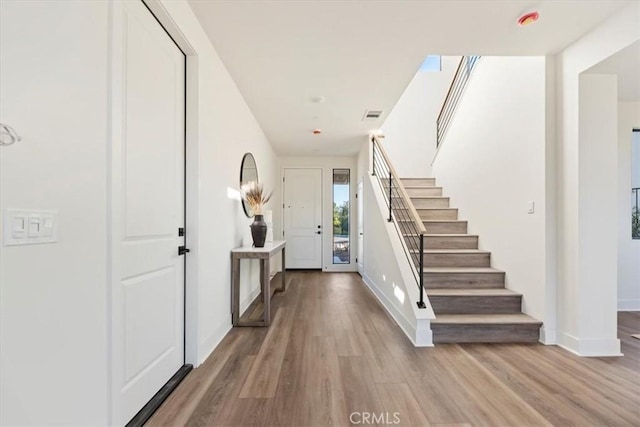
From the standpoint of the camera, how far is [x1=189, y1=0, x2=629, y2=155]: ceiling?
2.09 metres

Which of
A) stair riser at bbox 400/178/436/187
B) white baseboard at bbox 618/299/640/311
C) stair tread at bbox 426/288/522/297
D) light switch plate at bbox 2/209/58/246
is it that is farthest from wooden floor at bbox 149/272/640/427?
stair riser at bbox 400/178/436/187

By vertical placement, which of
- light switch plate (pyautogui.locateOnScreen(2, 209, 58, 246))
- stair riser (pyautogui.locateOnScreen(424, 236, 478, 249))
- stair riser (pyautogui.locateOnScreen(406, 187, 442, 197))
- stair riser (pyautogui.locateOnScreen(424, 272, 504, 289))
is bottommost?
stair riser (pyautogui.locateOnScreen(424, 272, 504, 289))

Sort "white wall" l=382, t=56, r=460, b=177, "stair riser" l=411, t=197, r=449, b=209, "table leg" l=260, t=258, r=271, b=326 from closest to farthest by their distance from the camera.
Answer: "table leg" l=260, t=258, r=271, b=326 → "stair riser" l=411, t=197, r=449, b=209 → "white wall" l=382, t=56, r=460, b=177

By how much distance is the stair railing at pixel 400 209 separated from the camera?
3318 mm

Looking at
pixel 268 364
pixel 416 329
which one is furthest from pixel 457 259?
pixel 268 364

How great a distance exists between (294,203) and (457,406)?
541 cm

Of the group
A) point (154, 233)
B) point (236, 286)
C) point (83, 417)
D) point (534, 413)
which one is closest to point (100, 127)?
point (154, 233)

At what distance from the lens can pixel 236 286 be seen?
3.17 m

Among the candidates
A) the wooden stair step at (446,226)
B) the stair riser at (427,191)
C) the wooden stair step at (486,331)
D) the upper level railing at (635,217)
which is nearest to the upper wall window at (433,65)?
the stair riser at (427,191)

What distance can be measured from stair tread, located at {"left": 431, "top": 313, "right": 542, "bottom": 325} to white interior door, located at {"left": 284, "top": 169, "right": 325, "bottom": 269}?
13.2 ft

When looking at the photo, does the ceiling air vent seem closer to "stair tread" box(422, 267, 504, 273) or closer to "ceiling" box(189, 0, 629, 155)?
"ceiling" box(189, 0, 629, 155)

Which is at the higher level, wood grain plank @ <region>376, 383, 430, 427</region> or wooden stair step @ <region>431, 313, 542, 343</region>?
wooden stair step @ <region>431, 313, 542, 343</region>

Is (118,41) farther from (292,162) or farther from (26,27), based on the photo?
(292,162)

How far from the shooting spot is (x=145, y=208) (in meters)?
1.72
